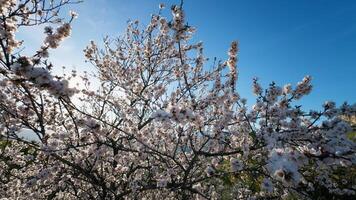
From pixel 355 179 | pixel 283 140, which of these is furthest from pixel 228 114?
pixel 355 179

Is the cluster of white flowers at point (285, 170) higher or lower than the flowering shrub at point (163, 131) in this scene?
lower

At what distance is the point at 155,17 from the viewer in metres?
11.3

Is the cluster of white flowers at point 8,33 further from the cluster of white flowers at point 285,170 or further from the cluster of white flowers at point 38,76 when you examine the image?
the cluster of white flowers at point 285,170

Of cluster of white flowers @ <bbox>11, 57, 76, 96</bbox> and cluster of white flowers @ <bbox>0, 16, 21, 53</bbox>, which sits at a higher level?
cluster of white flowers @ <bbox>0, 16, 21, 53</bbox>

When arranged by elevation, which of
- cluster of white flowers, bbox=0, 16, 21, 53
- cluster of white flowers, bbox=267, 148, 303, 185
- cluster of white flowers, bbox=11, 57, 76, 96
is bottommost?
cluster of white flowers, bbox=267, 148, 303, 185

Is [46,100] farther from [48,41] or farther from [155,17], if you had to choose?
[155,17]

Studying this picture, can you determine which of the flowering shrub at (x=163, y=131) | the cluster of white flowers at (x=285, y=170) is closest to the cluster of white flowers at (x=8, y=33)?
the flowering shrub at (x=163, y=131)

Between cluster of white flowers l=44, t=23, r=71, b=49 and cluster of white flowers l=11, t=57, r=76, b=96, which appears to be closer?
cluster of white flowers l=11, t=57, r=76, b=96

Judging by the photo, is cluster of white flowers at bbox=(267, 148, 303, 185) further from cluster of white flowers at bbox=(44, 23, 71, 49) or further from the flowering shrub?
cluster of white flowers at bbox=(44, 23, 71, 49)

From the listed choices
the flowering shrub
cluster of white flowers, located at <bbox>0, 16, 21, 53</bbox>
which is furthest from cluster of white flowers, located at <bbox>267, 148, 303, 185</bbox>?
cluster of white flowers, located at <bbox>0, 16, 21, 53</bbox>

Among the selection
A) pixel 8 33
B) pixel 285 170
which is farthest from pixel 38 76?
pixel 285 170

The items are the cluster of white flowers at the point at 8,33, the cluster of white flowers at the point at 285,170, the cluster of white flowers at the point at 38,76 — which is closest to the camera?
the cluster of white flowers at the point at 285,170

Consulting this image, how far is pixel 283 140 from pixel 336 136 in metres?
0.71

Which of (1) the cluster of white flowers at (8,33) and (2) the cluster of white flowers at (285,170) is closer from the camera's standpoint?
(2) the cluster of white flowers at (285,170)
